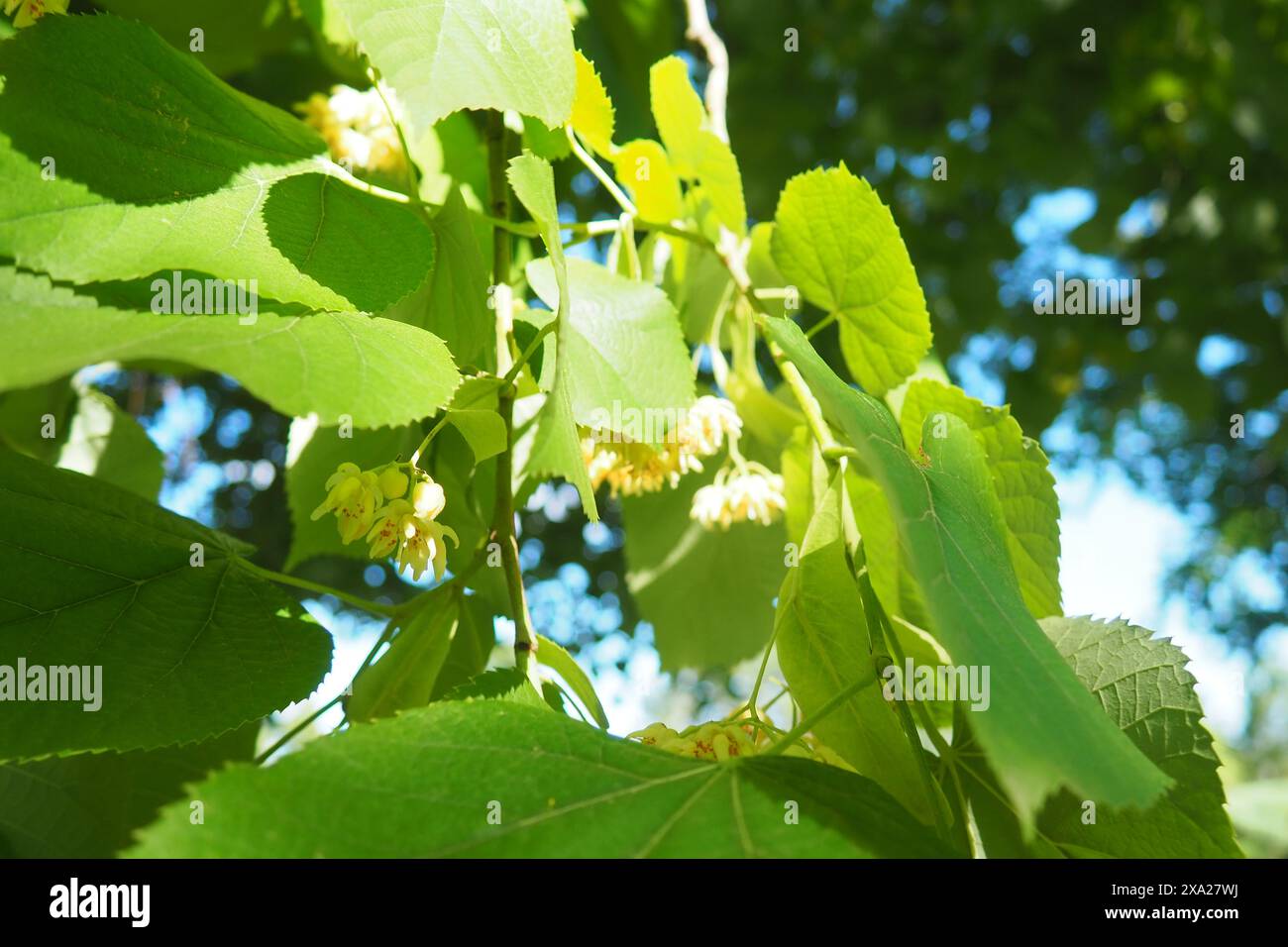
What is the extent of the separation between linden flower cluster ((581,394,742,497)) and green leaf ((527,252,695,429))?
11 cm

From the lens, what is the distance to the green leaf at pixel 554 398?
1.54 feet

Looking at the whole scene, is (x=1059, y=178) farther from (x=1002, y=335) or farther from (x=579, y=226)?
(x=579, y=226)

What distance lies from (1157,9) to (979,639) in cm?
272

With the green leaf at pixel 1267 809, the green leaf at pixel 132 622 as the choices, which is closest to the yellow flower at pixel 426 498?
the green leaf at pixel 132 622

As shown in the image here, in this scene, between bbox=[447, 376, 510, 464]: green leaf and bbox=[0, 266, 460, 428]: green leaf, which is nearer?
bbox=[0, 266, 460, 428]: green leaf

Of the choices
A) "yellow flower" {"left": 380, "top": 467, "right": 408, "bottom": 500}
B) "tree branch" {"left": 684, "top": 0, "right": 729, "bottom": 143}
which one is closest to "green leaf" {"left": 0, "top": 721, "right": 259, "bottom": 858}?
"yellow flower" {"left": 380, "top": 467, "right": 408, "bottom": 500}

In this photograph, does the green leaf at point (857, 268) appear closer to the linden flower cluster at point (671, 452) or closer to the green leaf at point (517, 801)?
the linden flower cluster at point (671, 452)

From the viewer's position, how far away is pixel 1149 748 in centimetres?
64

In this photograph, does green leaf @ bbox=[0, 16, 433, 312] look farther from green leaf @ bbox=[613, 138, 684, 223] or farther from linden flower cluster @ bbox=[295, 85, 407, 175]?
linden flower cluster @ bbox=[295, 85, 407, 175]

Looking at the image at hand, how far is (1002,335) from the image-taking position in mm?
3086

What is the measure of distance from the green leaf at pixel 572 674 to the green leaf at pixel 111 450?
607mm

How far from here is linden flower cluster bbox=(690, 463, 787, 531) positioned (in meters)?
0.90

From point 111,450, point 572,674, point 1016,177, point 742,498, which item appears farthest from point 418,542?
point 1016,177
